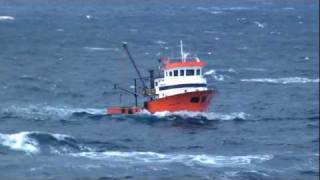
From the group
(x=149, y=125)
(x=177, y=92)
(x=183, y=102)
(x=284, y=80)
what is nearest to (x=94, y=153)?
(x=149, y=125)

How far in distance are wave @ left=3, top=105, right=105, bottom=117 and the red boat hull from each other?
5666 millimetres

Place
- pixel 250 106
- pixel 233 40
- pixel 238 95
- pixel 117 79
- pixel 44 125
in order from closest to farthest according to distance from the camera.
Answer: pixel 44 125 < pixel 250 106 < pixel 238 95 < pixel 117 79 < pixel 233 40

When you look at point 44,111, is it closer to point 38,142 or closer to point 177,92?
point 177,92

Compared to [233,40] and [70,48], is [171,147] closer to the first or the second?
[70,48]

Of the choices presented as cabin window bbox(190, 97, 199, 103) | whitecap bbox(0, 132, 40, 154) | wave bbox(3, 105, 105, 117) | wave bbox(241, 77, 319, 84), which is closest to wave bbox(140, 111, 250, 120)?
cabin window bbox(190, 97, 199, 103)

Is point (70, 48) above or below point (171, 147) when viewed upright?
above

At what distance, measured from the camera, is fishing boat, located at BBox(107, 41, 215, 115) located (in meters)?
95.8

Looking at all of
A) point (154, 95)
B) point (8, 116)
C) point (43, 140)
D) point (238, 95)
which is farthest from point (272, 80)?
point (43, 140)

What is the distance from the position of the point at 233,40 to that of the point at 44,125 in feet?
355

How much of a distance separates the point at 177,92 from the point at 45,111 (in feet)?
39.1

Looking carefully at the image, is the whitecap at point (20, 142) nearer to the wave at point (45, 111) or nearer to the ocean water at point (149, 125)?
the ocean water at point (149, 125)

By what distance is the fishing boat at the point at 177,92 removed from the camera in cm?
9575

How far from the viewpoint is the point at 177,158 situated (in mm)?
76938

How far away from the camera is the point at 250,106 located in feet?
346
